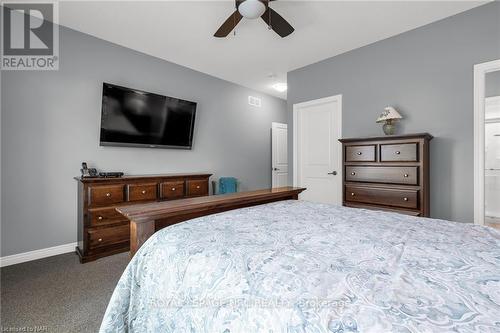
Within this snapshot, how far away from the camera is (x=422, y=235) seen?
1.09 meters

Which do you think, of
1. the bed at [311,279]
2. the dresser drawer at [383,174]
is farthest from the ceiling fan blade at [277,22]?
the bed at [311,279]

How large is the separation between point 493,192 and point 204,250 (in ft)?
19.4

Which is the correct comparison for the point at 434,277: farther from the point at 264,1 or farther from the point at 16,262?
the point at 16,262

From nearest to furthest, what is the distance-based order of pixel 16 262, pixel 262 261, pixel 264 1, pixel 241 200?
pixel 262 261, pixel 241 200, pixel 264 1, pixel 16 262

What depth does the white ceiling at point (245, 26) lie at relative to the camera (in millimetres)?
2484

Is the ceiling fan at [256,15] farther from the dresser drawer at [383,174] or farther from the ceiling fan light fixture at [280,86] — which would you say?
the ceiling fan light fixture at [280,86]

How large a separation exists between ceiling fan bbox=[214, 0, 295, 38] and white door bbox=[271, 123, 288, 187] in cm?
331

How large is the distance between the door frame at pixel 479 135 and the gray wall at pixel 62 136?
3.82 metres

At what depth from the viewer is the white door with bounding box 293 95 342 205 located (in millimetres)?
3646

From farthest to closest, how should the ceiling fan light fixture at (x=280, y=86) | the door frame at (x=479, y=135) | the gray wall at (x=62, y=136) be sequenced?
the ceiling fan light fixture at (x=280, y=86) < the gray wall at (x=62, y=136) < the door frame at (x=479, y=135)

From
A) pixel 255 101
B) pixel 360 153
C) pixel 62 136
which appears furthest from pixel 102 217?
pixel 255 101

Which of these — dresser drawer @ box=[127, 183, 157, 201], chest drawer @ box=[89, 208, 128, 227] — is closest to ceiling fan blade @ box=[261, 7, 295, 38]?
dresser drawer @ box=[127, 183, 157, 201]

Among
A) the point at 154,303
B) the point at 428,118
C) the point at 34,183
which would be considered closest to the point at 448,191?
the point at 428,118

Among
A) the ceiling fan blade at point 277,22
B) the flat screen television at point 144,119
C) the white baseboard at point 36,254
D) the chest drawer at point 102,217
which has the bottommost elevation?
the white baseboard at point 36,254
